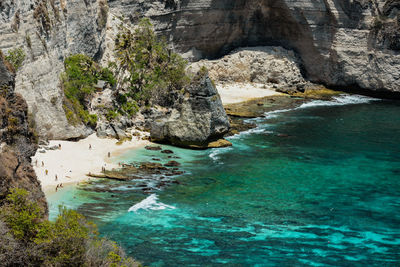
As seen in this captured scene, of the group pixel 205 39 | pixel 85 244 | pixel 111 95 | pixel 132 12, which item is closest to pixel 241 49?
pixel 205 39

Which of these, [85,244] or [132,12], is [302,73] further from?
[85,244]

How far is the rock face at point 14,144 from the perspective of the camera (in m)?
16.6

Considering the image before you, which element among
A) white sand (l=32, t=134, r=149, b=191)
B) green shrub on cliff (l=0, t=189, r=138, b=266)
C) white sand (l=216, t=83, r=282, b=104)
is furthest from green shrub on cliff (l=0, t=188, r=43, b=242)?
white sand (l=216, t=83, r=282, b=104)

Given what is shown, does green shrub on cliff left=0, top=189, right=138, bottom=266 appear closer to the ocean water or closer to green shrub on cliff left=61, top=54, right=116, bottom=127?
the ocean water

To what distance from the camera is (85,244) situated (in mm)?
14867

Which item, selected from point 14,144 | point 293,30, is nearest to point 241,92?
point 293,30

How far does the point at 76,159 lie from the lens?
34000 millimetres

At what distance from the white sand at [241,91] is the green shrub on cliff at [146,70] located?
9.61 m

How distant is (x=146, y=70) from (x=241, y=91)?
59.0 ft

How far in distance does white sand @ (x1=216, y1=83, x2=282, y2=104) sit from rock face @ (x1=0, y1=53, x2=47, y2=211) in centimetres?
4126

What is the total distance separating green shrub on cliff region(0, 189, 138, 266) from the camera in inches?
547

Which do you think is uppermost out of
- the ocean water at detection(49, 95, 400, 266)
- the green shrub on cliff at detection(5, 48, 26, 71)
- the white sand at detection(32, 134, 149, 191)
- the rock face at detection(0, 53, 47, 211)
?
the green shrub on cliff at detection(5, 48, 26, 71)

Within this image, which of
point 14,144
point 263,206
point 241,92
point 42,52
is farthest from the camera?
point 241,92

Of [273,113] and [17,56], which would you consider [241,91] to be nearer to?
[273,113]
